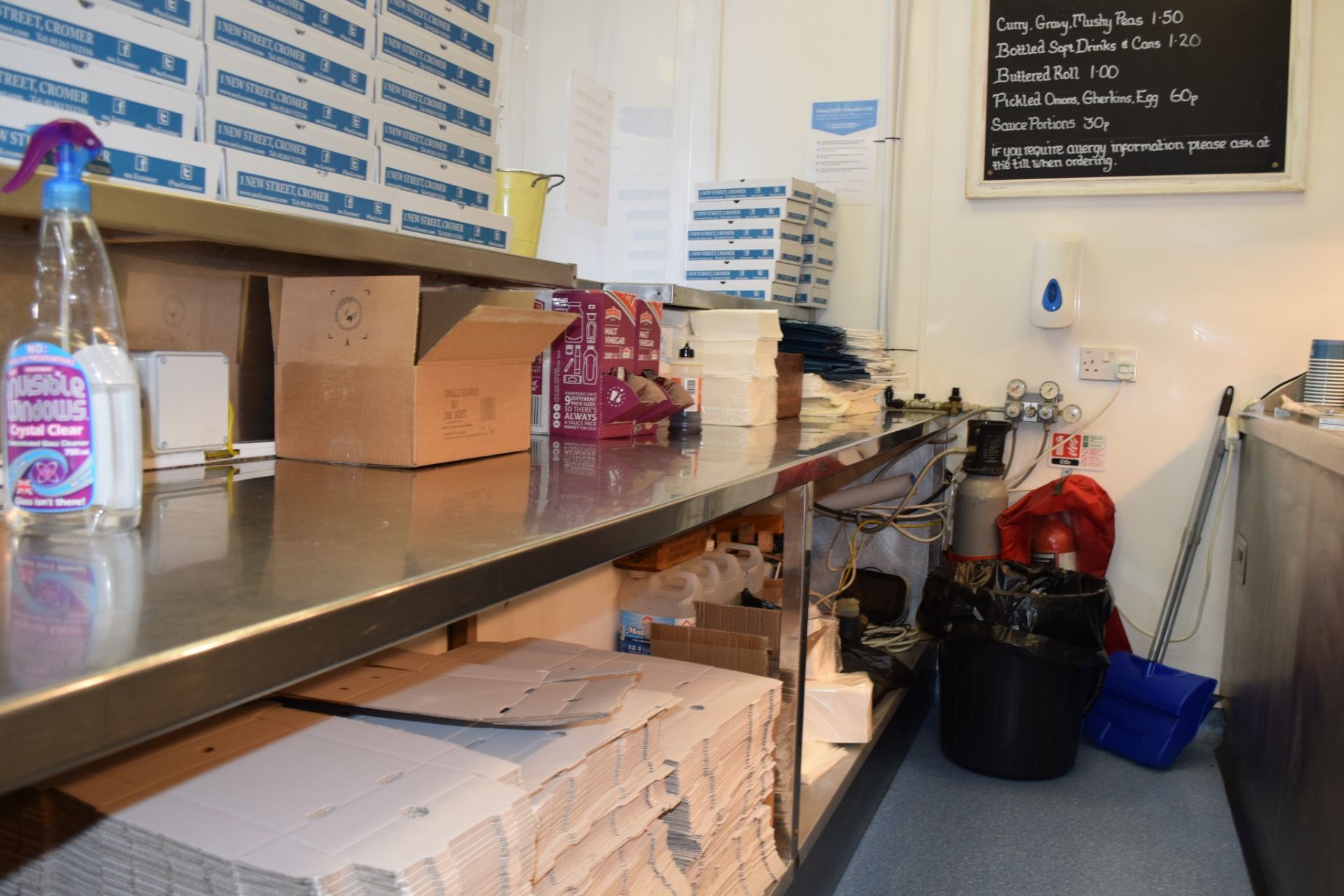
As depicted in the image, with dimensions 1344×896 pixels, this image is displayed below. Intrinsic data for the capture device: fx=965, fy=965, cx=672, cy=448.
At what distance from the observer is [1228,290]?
3.11 meters

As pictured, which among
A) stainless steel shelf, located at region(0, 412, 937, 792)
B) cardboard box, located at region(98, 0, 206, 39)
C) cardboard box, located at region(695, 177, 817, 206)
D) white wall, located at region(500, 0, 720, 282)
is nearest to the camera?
stainless steel shelf, located at region(0, 412, 937, 792)

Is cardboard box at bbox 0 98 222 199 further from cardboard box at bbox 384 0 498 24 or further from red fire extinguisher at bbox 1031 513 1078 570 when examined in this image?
red fire extinguisher at bbox 1031 513 1078 570

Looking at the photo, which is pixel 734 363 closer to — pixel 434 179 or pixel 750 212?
pixel 434 179

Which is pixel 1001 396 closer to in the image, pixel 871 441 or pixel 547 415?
pixel 871 441

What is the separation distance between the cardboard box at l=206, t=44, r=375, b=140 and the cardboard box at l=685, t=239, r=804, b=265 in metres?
1.89

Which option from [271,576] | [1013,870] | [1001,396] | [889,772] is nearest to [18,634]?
[271,576]

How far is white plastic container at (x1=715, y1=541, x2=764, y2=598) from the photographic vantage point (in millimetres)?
2387

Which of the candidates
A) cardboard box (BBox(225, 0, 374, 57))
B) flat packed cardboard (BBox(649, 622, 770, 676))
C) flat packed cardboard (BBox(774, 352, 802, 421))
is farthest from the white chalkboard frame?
cardboard box (BBox(225, 0, 374, 57))

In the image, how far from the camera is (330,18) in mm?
1270

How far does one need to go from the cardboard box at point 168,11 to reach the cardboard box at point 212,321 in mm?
320

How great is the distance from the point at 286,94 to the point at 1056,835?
228 centimetres

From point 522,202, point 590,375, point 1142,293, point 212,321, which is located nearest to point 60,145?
point 212,321

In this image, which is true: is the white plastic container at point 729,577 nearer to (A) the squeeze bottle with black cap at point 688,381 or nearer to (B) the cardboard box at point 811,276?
(A) the squeeze bottle with black cap at point 688,381

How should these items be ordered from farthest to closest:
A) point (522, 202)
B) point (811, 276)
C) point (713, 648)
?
1. point (811, 276)
2. point (522, 202)
3. point (713, 648)
